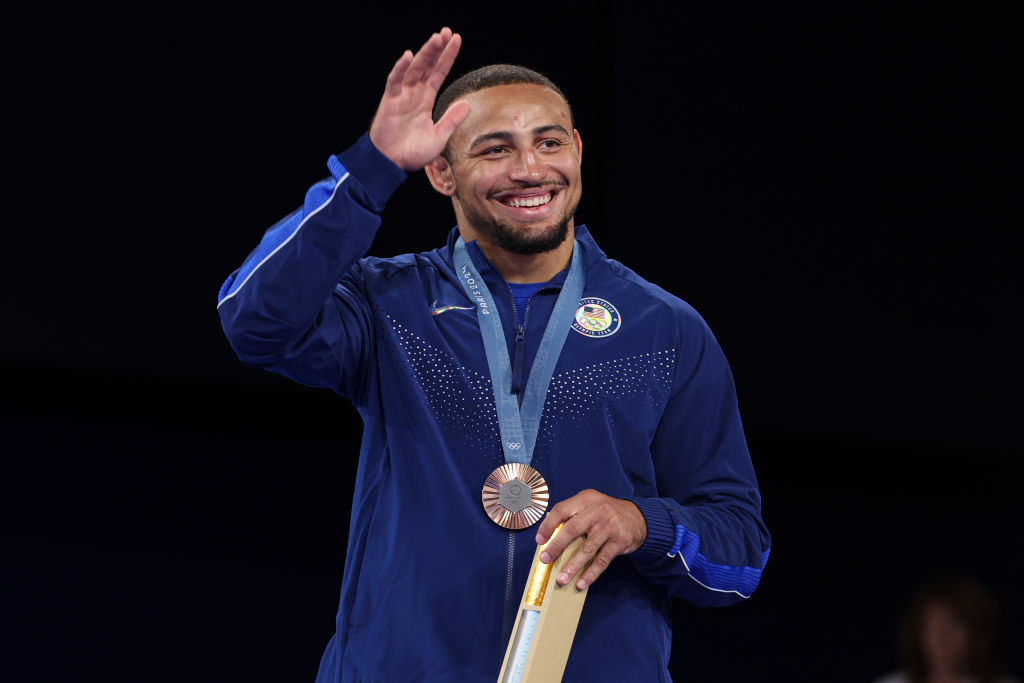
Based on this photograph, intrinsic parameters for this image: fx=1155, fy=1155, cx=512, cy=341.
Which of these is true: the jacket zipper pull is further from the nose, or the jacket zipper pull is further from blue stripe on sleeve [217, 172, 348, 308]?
blue stripe on sleeve [217, 172, 348, 308]

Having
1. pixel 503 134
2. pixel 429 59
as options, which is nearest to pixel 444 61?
pixel 429 59

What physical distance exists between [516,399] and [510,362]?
6cm

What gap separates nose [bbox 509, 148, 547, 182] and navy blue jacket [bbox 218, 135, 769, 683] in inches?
5.2

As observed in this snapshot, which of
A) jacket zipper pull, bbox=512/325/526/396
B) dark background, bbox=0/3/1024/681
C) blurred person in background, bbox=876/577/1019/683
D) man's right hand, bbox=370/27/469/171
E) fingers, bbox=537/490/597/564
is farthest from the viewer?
dark background, bbox=0/3/1024/681

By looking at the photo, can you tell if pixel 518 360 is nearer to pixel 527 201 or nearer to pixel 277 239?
pixel 527 201

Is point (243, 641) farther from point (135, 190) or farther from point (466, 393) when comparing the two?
point (466, 393)

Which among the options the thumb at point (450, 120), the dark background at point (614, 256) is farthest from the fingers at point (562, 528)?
the dark background at point (614, 256)

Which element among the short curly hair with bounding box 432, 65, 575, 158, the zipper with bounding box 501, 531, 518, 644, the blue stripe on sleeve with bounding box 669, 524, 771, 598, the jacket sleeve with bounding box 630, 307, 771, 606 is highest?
the short curly hair with bounding box 432, 65, 575, 158

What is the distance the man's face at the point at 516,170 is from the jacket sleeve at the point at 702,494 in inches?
10.0

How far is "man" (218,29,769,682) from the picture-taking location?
1423 millimetres

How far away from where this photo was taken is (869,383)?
146 inches

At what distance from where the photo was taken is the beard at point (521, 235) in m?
1.68

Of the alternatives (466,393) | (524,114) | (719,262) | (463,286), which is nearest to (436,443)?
(466,393)

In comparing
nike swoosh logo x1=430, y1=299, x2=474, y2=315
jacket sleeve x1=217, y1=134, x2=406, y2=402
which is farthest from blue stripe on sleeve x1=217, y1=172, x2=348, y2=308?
nike swoosh logo x1=430, y1=299, x2=474, y2=315
